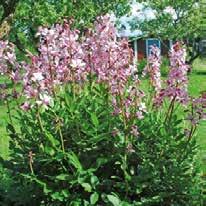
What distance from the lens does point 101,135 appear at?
4.28 metres

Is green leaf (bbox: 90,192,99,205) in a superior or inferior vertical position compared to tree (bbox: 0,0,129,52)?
inferior

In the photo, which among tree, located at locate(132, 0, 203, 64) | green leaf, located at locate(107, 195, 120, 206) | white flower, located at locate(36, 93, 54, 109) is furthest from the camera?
tree, located at locate(132, 0, 203, 64)

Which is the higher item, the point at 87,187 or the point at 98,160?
the point at 98,160

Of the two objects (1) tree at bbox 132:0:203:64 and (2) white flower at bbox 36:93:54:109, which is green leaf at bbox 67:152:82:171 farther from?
(1) tree at bbox 132:0:203:64

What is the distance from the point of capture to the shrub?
4258mm

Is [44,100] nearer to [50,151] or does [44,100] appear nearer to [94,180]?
[50,151]

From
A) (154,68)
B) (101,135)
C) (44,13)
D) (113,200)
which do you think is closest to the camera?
(113,200)

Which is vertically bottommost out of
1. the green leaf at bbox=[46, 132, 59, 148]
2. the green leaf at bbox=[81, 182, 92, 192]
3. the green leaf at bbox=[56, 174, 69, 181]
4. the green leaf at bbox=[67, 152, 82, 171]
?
the green leaf at bbox=[81, 182, 92, 192]

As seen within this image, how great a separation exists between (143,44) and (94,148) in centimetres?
4303

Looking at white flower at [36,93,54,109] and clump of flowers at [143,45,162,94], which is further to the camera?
clump of flowers at [143,45,162,94]

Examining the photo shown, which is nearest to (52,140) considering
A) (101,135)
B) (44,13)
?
(101,135)

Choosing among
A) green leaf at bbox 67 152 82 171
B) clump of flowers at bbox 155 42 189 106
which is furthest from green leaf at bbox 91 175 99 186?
clump of flowers at bbox 155 42 189 106

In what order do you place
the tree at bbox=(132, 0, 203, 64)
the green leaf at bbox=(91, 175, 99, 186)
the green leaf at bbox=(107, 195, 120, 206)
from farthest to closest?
1. the tree at bbox=(132, 0, 203, 64)
2. the green leaf at bbox=(91, 175, 99, 186)
3. the green leaf at bbox=(107, 195, 120, 206)

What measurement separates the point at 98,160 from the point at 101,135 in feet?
0.59
